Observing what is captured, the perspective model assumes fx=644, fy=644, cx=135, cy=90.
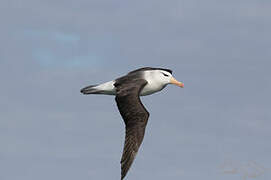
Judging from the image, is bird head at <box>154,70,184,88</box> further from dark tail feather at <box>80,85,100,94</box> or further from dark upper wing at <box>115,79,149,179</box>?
dark tail feather at <box>80,85,100,94</box>

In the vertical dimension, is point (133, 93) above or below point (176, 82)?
below

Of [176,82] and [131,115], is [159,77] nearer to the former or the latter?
[176,82]

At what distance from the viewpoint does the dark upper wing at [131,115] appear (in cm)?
1847

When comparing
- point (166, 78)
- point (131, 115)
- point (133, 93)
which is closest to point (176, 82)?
point (166, 78)

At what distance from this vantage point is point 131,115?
19.7 m

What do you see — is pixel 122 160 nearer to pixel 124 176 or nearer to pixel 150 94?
pixel 124 176

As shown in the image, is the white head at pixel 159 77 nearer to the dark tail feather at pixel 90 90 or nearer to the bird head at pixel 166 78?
the bird head at pixel 166 78

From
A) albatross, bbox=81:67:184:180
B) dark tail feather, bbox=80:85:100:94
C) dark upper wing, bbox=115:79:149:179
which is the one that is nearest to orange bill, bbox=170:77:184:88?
albatross, bbox=81:67:184:180

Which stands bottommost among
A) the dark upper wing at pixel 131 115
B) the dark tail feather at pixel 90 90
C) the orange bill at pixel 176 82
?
the dark upper wing at pixel 131 115

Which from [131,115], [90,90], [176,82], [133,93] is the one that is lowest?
[131,115]

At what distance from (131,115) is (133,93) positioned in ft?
3.54

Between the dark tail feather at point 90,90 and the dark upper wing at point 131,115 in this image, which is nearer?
the dark upper wing at point 131,115

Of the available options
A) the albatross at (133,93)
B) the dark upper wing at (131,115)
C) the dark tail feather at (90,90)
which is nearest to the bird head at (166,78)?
the albatross at (133,93)

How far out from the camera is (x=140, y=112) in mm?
19750
